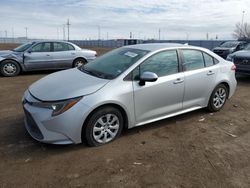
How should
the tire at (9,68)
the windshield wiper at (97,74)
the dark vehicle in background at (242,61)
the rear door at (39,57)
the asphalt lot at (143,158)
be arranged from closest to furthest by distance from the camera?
1. the asphalt lot at (143,158)
2. the windshield wiper at (97,74)
3. the dark vehicle in background at (242,61)
4. the tire at (9,68)
5. the rear door at (39,57)

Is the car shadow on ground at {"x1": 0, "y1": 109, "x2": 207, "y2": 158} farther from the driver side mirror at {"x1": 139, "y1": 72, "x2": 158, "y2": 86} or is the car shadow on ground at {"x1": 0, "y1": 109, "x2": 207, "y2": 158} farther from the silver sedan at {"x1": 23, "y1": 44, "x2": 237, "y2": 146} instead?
the driver side mirror at {"x1": 139, "y1": 72, "x2": 158, "y2": 86}

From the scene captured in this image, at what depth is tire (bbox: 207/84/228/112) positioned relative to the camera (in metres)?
5.39

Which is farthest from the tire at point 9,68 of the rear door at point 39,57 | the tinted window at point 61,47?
the tinted window at point 61,47

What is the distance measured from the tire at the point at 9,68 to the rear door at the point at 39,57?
1.26ft

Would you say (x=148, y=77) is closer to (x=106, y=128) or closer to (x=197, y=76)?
(x=106, y=128)

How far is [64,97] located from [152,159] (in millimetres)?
1502

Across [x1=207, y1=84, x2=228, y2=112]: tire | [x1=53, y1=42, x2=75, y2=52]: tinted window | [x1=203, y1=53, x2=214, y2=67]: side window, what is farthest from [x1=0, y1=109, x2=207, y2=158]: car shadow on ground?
[x1=53, y1=42, x2=75, y2=52]: tinted window

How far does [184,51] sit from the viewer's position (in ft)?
16.0

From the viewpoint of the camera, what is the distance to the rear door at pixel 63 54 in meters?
10.6

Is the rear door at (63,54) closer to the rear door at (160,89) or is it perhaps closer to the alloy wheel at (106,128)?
the rear door at (160,89)

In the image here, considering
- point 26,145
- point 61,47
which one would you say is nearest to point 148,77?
point 26,145

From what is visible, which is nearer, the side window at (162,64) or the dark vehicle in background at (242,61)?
the side window at (162,64)

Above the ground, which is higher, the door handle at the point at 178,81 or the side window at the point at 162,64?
the side window at the point at 162,64

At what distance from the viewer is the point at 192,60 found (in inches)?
195
